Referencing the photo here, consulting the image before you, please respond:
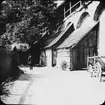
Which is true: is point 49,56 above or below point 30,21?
below

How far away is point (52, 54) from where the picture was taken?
69.2 feet

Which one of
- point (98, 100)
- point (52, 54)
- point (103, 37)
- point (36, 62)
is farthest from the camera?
point (36, 62)

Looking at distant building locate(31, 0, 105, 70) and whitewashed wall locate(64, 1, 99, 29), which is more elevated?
whitewashed wall locate(64, 1, 99, 29)

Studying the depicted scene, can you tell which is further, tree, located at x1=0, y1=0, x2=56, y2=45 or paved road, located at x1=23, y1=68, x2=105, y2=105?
tree, located at x1=0, y1=0, x2=56, y2=45

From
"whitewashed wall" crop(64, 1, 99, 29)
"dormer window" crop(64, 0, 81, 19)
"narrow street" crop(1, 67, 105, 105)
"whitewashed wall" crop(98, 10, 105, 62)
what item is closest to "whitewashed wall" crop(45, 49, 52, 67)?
"whitewashed wall" crop(64, 1, 99, 29)

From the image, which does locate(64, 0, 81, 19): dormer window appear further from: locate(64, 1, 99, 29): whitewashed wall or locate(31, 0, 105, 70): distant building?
locate(31, 0, 105, 70): distant building

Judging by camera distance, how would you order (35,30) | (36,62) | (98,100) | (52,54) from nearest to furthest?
(98,100) → (52,54) → (35,30) → (36,62)

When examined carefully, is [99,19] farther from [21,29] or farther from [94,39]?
[21,29]

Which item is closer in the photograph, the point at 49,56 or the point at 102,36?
the point at 102,36

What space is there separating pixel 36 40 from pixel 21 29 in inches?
133

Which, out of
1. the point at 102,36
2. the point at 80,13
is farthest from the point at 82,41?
the point at 80,13

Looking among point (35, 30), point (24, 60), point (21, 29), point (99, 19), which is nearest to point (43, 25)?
point (35, 30)

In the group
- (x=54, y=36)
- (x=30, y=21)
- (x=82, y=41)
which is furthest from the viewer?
(x=54, y=36)

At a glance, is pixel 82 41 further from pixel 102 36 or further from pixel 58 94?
pixel 58 94
